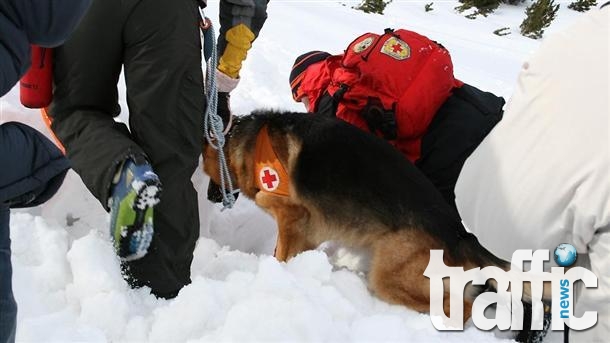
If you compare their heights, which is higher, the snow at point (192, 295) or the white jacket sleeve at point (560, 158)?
the white jacket sleeve at point (560, 158)

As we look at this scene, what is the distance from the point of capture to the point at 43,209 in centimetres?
228

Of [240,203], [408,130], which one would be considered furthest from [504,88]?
[240,203]

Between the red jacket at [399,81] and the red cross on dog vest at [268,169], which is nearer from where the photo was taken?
the red cross on dog vest at [268,169]

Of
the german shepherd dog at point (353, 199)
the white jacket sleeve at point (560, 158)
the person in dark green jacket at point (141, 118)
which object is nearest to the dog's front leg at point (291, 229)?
the german shepherd dog at point (353, 199)

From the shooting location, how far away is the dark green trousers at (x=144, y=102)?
5.83 ft

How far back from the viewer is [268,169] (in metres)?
2.73

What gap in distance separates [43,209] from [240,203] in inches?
45.8

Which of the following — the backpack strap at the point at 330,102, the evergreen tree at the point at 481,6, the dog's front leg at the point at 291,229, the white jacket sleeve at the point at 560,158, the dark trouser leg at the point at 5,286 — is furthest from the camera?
the evergreen tree at the point at 481,6

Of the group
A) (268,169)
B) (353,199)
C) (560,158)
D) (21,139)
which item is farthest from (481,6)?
(21,139)

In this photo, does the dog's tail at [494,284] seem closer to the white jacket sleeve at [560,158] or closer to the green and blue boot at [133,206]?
the white jacket sleeve at [560,158]

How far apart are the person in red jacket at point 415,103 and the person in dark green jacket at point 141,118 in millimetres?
1180

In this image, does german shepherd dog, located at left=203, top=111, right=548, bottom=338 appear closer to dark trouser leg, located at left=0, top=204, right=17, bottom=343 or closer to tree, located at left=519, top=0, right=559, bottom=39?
dark trouser leg, located at left=0, top=204, right=17, bottom=343

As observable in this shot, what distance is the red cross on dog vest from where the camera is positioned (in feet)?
8.80

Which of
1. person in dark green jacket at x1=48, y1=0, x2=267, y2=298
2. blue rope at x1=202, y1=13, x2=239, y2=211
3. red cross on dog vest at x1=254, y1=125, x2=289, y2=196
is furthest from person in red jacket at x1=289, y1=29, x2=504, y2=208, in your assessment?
person in dark green jacket at x1=48, y1=0, x2=267, y2=298
